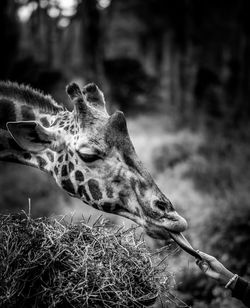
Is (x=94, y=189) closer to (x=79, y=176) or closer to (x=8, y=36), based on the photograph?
(x=79, y=176)

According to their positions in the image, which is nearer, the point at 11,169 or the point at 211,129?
the point at 11,169

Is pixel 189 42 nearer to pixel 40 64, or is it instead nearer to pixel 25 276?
pixel 40 64

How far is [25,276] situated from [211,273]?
52.4 inches

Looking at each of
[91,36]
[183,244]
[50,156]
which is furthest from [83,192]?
[91,36]

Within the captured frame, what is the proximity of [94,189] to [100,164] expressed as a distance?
22cm

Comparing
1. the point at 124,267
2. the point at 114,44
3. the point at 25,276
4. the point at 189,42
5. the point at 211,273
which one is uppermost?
the point at 189,42

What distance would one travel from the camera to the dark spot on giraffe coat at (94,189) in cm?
306

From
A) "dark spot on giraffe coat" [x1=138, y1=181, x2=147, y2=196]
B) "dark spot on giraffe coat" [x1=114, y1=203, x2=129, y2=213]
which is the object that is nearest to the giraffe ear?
"dark spot on giraffe coat" [x1=114, y1=203, x2=129, y2=213]

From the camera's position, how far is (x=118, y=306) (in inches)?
98.7

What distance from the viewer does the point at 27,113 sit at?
3.70 meters

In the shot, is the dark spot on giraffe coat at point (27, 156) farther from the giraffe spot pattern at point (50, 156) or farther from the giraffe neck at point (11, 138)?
the giraffe spot pattern at point (50, 156)

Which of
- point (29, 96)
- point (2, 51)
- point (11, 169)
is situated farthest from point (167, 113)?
point (29, 96)

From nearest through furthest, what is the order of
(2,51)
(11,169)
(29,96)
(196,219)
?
(29,96) < (196,219) < (11,169) < (2,51)

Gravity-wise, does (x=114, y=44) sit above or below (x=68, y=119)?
above
